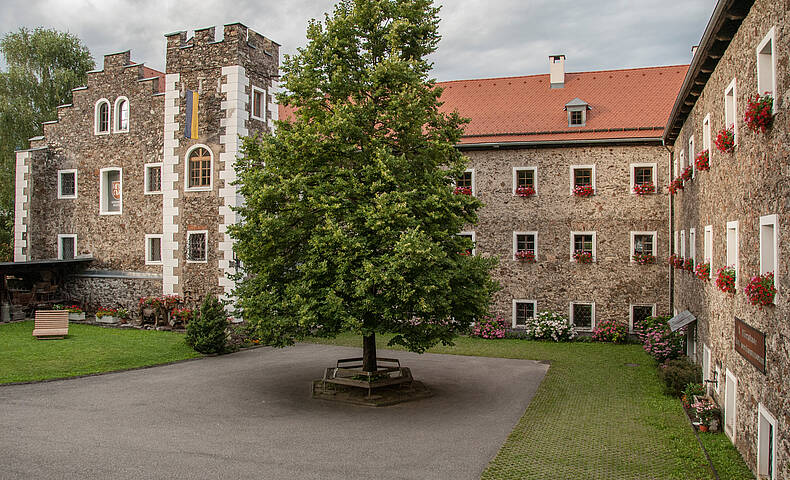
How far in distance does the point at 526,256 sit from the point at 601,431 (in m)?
14.0

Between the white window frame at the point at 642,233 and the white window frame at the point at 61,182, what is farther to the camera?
the white window frame at the point at 61,182

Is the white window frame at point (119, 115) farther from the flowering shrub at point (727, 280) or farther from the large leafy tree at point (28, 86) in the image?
the flowering shrub at point (727, 280)

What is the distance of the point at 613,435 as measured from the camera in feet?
39.5

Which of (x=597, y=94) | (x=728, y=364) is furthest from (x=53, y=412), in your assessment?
(x=597, y=94)

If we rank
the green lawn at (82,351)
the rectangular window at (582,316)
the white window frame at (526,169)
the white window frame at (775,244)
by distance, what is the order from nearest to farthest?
the white window frame at (775,244) → the green lawn at (82,351) → the rectangular window at (582,316) → the white window frame at (526,169)

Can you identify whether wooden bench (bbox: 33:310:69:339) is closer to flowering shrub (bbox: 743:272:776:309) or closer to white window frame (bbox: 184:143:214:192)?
white window frame (bbox: 184:143:214:192)

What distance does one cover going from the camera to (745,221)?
1038cm

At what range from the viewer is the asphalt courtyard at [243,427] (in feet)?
32.0

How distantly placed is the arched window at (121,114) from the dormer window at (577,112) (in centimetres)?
1849

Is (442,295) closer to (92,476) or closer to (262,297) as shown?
(262,297)

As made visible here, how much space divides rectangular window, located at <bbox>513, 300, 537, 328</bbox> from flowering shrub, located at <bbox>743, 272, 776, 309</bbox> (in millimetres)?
17185

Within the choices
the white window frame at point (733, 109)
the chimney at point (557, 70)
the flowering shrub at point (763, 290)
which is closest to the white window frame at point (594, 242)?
the chimney at point (557, 70)

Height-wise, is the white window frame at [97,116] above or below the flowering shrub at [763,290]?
above

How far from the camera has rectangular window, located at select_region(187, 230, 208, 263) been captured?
2341 centimetres
